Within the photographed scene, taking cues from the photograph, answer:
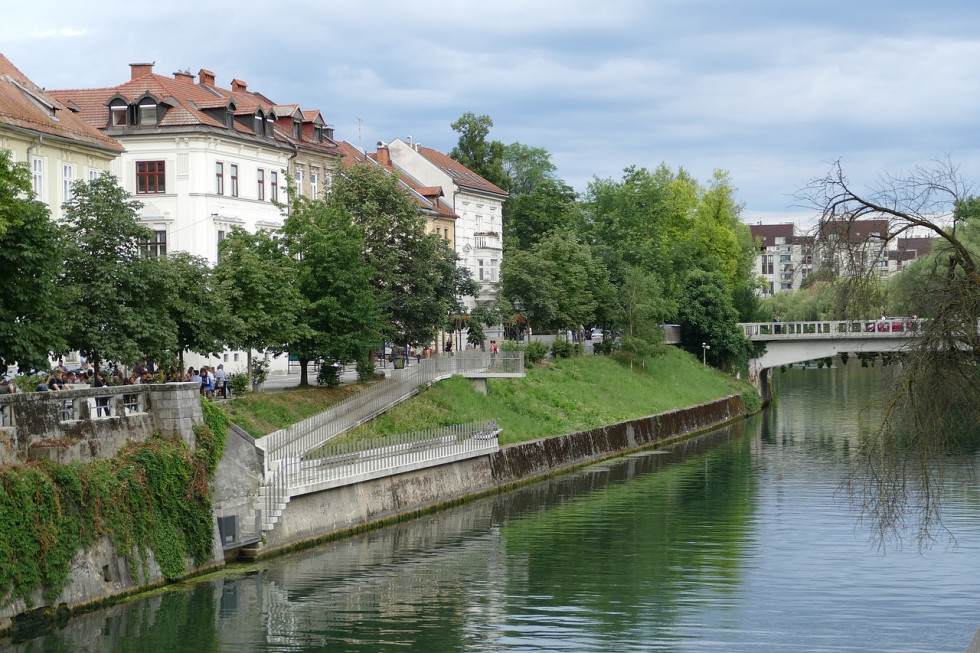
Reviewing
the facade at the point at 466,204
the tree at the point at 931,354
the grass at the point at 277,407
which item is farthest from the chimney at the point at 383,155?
the tree at the point at 931,354

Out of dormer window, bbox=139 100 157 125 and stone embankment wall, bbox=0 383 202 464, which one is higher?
dormer window, bbox=139 100 157 125

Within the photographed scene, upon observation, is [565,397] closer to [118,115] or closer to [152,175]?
[152,175]

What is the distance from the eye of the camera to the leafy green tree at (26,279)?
27.3m

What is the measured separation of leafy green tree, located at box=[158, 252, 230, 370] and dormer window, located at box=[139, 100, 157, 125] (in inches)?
744

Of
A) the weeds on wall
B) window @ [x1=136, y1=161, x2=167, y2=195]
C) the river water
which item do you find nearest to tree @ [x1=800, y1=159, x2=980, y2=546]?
the river water

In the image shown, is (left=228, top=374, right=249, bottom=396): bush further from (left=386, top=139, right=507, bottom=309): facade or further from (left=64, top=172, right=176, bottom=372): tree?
(left=386, top=139, right=507, bottom=309): facade

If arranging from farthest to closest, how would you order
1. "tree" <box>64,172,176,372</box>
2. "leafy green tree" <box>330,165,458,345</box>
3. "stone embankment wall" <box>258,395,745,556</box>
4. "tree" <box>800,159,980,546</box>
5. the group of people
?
1. "leafy green tree" <box>330,165,458,345</box>
2. the group of people
3. "stone embankment wall" <box>258,395,745,556</box>
4. "tree" <box>64,172,176,372</box>
5. "tree" <box>800,159,980,546</box>

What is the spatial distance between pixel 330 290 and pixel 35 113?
498 inches

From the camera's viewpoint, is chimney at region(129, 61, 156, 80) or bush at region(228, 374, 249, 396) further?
chimney at region(129, 61, 156, 80)

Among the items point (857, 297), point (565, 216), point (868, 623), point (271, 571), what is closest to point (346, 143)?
point (565, 216)

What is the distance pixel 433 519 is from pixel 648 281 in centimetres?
4244

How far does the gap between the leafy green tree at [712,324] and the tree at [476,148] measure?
26.0 meters

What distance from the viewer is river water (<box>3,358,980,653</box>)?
24.5 m

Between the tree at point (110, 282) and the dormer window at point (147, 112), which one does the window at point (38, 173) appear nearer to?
the dormer window at point (147, 112)
